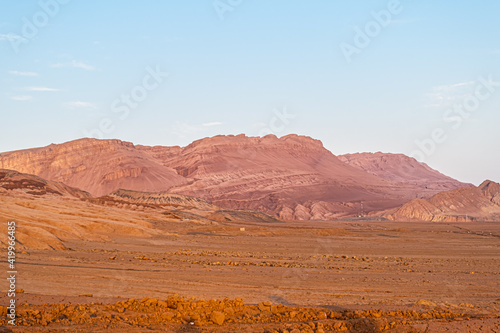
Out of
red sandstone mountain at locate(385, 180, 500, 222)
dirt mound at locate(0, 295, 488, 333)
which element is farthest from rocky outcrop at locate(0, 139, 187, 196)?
dirt mound at locate(0, 295, 488, 333)

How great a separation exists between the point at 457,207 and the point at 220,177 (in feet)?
254

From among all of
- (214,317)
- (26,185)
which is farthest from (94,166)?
(214,317)

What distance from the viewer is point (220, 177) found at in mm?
174375

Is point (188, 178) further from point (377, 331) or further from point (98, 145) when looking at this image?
point (377, 331)

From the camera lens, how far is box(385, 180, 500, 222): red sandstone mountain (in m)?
115

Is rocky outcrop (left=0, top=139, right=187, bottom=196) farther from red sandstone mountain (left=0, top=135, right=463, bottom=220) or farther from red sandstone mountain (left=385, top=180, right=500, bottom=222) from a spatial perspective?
red sandstone mountain (left=385, top=180, right=500, bottom=222)

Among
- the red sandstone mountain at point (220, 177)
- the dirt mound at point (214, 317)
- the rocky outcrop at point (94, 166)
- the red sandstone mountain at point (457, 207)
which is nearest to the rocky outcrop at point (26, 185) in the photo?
the red sandstone mountain at point (220, 177)

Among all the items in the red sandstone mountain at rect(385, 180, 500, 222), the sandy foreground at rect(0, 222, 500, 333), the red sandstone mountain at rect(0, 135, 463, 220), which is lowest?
the sandy foreground at rect(0, 222, 500, 333)

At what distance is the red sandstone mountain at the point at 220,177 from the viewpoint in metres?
154

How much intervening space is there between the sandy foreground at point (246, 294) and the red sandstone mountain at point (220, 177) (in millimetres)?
119556

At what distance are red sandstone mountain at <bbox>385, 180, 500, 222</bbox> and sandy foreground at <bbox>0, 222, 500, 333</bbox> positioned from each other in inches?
3699

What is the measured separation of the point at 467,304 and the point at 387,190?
169781 mm

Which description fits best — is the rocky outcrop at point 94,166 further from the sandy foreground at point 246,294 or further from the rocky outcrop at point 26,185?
the sandy foreground at point 246,294

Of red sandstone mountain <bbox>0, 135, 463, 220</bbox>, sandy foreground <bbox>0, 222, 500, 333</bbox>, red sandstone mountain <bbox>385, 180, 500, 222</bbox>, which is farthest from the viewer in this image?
red sandstone mountain <bbox>0, 135, 463, 220</bbox>
